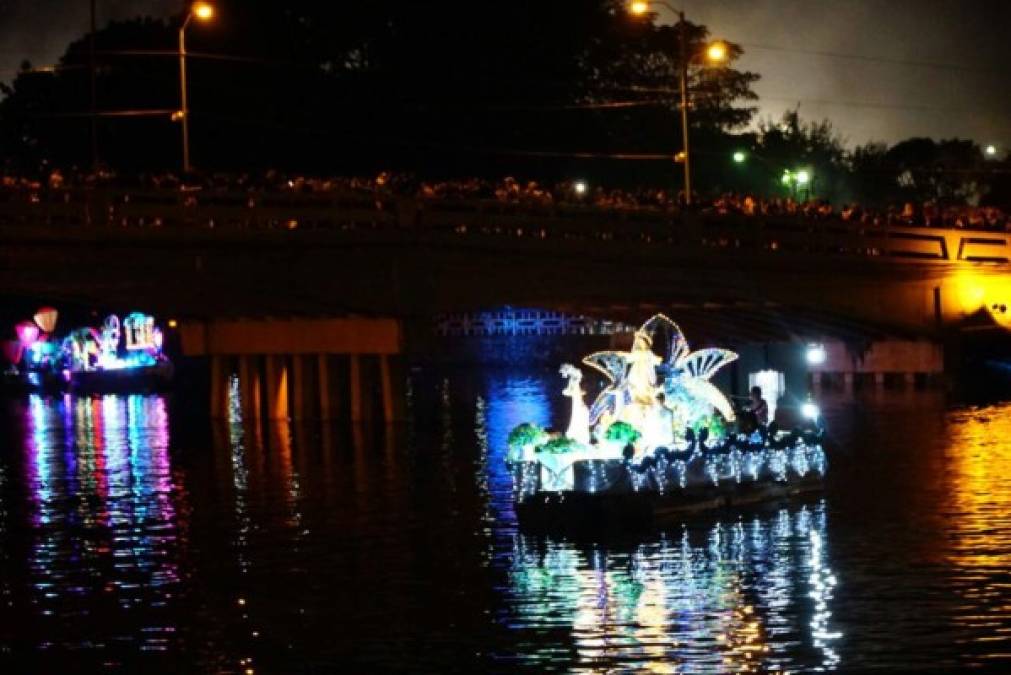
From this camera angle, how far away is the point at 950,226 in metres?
85.4

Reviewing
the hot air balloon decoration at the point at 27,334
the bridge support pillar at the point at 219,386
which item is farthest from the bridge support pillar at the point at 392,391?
the hot air balloon decoration at the point at 27,334

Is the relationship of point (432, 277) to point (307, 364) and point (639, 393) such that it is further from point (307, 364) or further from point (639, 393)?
point (639, 393)

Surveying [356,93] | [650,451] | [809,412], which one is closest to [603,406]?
[650,451]

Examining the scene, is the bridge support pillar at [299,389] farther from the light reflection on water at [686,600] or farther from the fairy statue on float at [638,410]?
the light reflection on water at [686,600]

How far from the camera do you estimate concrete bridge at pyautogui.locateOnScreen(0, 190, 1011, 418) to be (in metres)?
60.0

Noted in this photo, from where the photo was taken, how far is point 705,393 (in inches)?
1734

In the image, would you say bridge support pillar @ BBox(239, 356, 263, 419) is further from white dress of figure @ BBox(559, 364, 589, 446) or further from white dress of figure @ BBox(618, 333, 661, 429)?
white dress of figure @ BBox(618, 333, 661, 429)

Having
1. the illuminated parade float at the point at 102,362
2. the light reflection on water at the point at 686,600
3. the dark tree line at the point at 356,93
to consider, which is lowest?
the light reflection on water at the point at 686,600

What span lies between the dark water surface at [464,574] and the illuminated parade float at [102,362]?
5199 centimetres

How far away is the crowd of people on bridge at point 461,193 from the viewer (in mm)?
61719

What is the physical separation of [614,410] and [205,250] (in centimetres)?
2243

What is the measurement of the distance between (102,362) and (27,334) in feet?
52.9

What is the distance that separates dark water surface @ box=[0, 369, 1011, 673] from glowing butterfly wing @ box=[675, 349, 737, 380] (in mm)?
3239

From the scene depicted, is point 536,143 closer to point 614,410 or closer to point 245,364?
point 245,364
